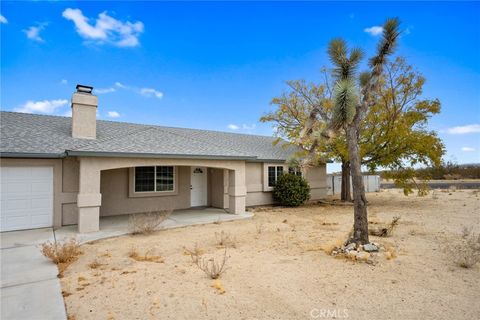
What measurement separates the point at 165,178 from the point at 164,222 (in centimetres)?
314

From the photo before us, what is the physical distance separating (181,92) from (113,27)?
29.1 ft

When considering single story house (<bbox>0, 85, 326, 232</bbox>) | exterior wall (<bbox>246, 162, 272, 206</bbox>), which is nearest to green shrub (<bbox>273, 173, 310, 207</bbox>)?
single story house (<bbox>0, 85, 326, 232</bbox>)

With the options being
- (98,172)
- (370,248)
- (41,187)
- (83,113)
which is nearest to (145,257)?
(98,172)

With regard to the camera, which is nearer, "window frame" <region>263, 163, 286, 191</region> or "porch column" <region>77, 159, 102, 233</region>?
"porch column" <region>77, 159, 102, 233</region>

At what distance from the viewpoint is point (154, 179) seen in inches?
505

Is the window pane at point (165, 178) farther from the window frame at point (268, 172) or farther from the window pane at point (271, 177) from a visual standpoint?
the window pane at point (271, 177)

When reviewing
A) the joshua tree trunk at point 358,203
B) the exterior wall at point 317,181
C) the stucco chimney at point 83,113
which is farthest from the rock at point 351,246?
the exterior wall at point 317,181

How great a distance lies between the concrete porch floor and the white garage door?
99 centimetres

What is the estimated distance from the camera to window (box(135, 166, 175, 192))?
12477 millimetres

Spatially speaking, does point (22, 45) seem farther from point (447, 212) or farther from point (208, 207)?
point (447, 212)

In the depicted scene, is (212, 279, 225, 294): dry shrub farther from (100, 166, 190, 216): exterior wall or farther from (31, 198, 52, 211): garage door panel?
(100, 166, 190, 216): exterior wall

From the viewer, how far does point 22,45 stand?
39.6 feet

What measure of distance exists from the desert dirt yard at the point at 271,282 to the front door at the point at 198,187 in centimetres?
597

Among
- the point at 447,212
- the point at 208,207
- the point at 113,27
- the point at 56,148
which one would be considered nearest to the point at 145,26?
the point at 113,27
